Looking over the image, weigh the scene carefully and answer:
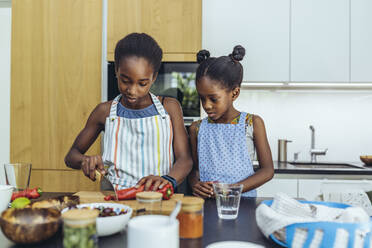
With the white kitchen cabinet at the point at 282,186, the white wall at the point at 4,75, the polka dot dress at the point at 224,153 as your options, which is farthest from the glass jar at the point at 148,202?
the white wall at the point at 4,75

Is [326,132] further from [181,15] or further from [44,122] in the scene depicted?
[44,122]

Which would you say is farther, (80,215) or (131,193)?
(131,193)

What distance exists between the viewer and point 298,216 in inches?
28.4

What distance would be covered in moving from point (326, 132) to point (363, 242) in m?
2.26

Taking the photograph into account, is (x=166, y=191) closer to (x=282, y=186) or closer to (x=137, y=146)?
(x=137, y=146)

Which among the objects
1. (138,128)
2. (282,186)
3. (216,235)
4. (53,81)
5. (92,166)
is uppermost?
(53,81)

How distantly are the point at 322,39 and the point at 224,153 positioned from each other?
4.81 feet

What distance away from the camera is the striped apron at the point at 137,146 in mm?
1275

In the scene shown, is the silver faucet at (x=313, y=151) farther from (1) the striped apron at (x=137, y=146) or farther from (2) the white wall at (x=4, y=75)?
(2) the white wall at (x=4, y=75)

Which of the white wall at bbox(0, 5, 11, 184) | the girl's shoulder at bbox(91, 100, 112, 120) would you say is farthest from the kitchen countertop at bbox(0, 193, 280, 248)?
the white wall at bbox(0, 5, 11, 184)

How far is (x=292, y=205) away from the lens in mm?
761

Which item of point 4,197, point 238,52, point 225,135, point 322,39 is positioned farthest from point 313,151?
point 4,197

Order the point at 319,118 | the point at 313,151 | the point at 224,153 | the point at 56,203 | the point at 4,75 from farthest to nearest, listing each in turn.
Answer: the point at 4,75
the point at 319,118
the point at 313,151
the point at 224,153
the point at 56,203

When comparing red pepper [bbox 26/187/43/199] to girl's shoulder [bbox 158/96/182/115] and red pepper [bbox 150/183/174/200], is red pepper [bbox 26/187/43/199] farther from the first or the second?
girl's shoulder [bbox 158/96/182/115]
